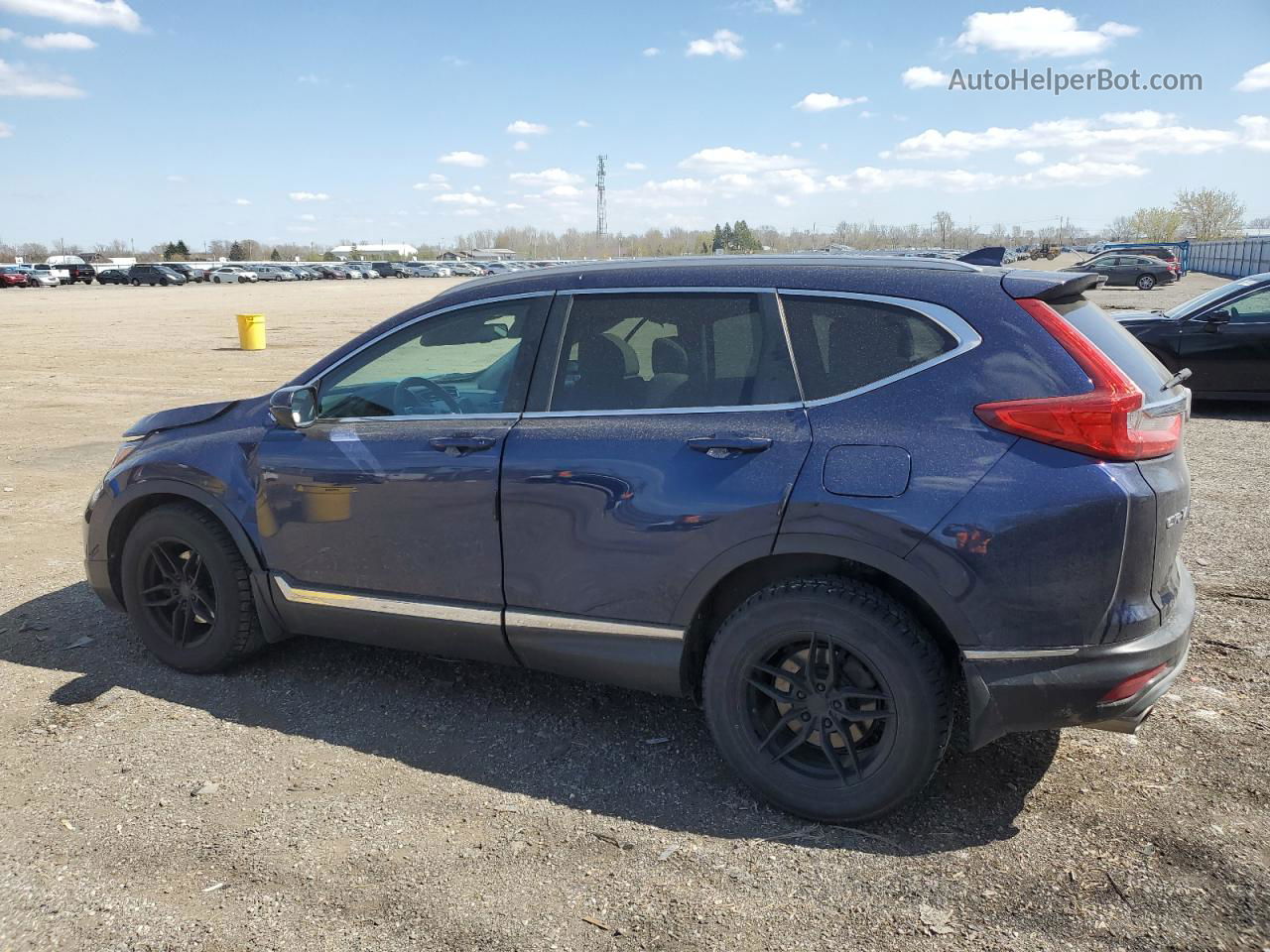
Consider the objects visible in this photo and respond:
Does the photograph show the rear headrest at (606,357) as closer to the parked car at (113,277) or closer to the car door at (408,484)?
the car door at (408,484)

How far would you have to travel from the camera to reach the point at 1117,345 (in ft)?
10.9

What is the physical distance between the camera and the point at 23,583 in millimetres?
5879

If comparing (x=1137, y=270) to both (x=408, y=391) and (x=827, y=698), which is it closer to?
(x=408, y=391)

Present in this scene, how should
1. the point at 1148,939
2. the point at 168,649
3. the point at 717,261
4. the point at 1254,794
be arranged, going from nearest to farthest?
1. the point at 1148,939
2. the point at 1254,794
3. the point at 717,261
4. the point at 168,649

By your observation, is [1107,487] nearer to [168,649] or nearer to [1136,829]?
[1136,829]

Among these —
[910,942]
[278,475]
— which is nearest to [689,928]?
[910,942]

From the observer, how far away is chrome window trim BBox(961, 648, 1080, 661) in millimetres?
3010

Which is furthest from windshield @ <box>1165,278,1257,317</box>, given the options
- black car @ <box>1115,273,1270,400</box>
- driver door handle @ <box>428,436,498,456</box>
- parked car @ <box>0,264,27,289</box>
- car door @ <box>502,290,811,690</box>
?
parked car @ <box>0,264,27,289</box>

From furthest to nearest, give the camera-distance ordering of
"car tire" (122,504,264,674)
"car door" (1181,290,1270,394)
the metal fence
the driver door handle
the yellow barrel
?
1. the metal fence
2. the yellow barrel
3. "car door" (1181,290,1270,394)
4. "car tire" (122,504,264,674)
5. the driver door handle

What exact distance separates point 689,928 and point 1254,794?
6.80ft

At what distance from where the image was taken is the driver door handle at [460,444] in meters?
3.78

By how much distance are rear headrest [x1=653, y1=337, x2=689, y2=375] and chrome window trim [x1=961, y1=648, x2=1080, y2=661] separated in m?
1.36

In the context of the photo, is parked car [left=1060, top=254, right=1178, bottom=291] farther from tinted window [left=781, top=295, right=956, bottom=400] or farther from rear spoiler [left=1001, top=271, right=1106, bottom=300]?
tinted window [left=781, top=295, right=956, bottom=400]

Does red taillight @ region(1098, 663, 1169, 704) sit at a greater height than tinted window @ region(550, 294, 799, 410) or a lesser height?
lesser
